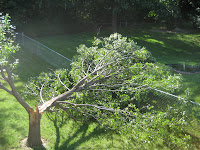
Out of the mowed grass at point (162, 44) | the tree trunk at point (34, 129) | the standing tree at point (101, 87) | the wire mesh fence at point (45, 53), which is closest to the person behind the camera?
the tree trunk at point (34, 129)

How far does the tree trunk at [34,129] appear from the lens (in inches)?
251

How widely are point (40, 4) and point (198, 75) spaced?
15786mm

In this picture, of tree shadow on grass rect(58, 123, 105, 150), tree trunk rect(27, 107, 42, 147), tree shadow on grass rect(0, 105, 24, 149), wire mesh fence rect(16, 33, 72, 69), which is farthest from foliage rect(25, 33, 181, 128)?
wire mesh fence rect(16, 33, 72, 69)

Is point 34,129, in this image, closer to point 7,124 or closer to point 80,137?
point 80,137

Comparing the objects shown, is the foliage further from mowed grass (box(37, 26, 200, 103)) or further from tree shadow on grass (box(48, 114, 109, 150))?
mowed grass (box(37, 26, 200, 103))

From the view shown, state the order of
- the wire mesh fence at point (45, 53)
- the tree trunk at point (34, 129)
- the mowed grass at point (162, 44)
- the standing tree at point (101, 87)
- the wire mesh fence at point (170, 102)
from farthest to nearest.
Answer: the mowed grass at point (162, 44) → the wire mesh fence at point (45, 53) → the wire mesh fence at point (170, 102) → the standing tree at point (101, 87) → the tree trunk at point (34, 129)

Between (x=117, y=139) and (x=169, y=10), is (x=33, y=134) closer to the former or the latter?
(x=117, y=139)

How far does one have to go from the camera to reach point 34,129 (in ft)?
21.4

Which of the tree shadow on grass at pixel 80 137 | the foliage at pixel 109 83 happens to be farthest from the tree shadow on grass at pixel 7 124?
the tree shadow on grass at pixel 80 137

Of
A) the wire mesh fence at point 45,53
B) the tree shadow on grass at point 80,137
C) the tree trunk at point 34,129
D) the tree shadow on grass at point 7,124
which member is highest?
the wire mesh fence at point 45,53

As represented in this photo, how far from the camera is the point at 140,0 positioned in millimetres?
20422

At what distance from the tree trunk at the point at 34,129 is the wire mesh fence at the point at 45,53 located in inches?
228

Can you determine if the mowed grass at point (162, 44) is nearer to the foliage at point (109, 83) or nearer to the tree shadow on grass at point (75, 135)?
the foliage at point (109, 83)

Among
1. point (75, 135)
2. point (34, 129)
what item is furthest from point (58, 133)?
point (34, 129)
